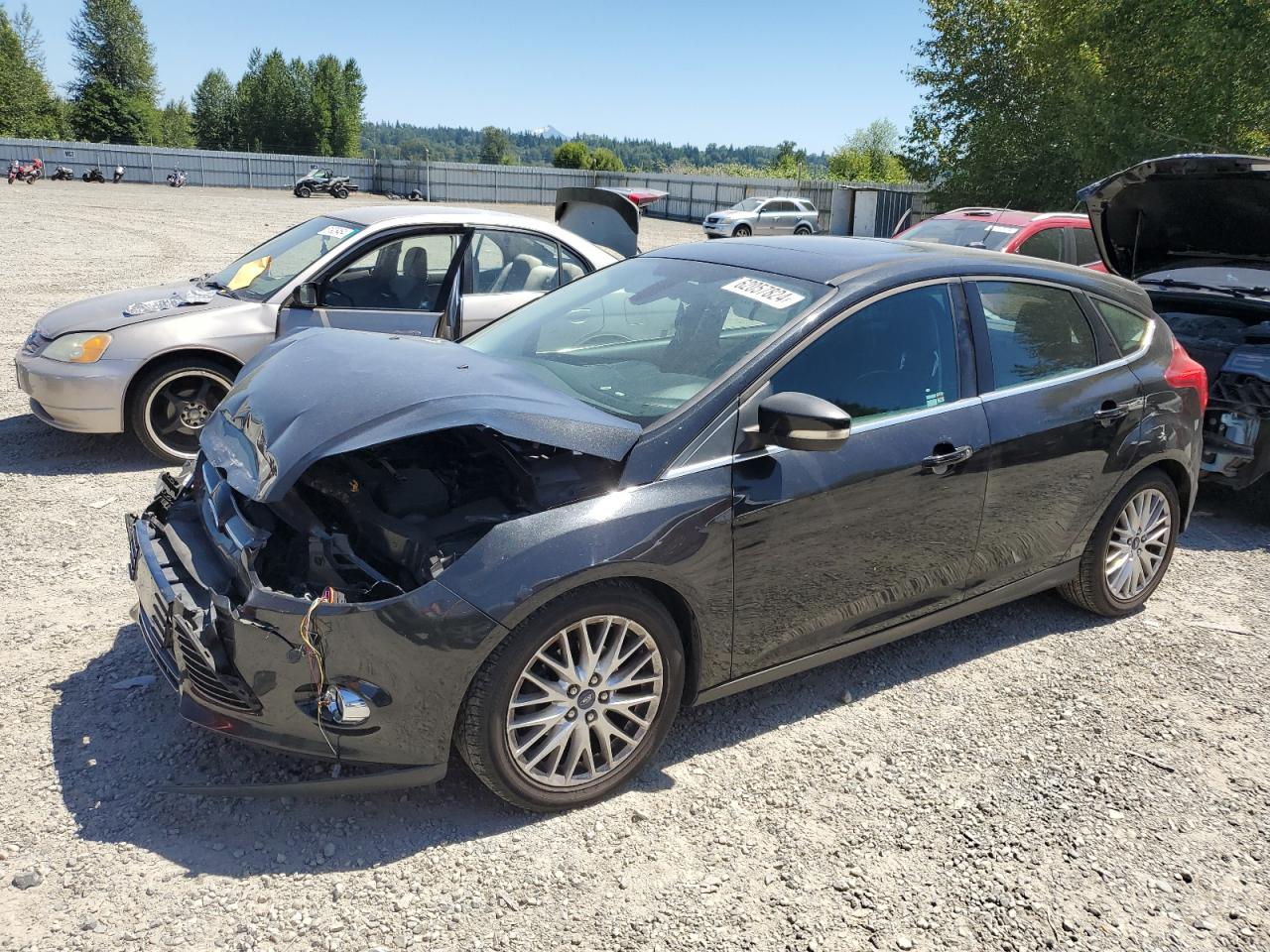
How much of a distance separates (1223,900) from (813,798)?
120 centimetres

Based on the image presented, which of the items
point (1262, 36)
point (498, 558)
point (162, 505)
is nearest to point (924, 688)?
point (498, 558)

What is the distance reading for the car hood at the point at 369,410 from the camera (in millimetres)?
2904

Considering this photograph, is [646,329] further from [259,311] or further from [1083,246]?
[1083,246]

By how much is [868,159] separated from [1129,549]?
102033mm

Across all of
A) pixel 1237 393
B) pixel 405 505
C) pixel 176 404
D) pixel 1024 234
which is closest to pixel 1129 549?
pixel 1237 393

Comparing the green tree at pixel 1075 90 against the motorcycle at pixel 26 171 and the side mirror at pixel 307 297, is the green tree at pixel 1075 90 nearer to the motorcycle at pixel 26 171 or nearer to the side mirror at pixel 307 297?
the side mirror at pixel 307 297

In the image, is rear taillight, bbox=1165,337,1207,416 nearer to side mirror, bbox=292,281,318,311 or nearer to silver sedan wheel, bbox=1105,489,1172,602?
silver sedan wheel, bbox=1105,489,1172,602

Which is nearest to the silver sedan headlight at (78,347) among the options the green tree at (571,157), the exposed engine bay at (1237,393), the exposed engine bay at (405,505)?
the exposed engine bay at (405,505)

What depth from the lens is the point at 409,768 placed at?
2.84m

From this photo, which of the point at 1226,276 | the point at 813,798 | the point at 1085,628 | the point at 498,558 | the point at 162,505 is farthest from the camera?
the point at 1226,276

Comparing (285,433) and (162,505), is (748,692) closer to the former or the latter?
(285,433)

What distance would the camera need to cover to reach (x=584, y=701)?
2.99 metres

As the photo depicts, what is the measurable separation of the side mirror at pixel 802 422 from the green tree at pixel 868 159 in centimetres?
8730

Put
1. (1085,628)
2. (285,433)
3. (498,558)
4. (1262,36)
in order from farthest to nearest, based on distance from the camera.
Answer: (1262,36)
(1085,628)
(285,433)
(498,558)
